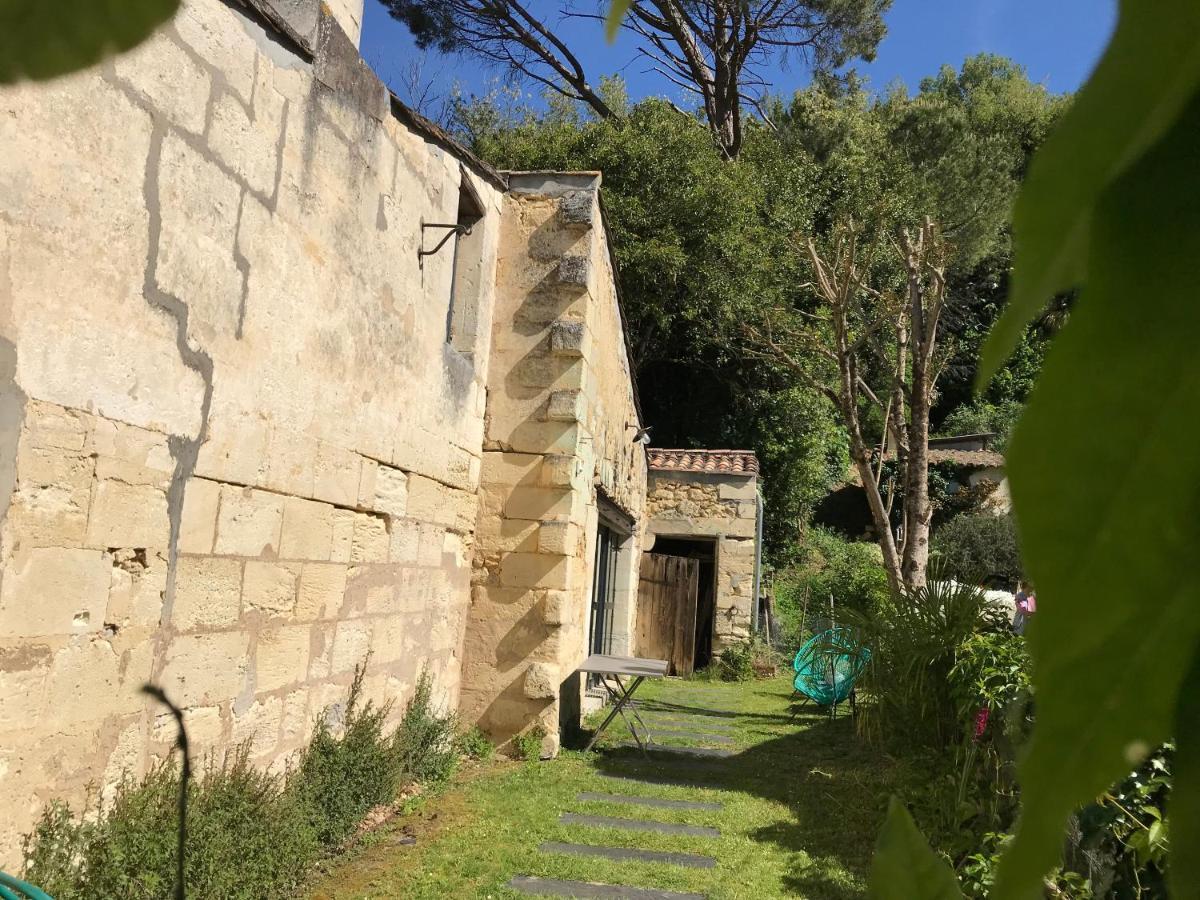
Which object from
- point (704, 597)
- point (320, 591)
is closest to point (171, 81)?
point (320, 591)

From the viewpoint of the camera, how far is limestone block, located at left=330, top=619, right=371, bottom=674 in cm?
455

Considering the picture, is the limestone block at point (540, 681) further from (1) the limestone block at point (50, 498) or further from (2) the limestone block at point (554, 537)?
(1) the limestone block at point (50, 498)

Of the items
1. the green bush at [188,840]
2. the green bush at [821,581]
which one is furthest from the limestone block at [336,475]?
the green bush at [821,581]

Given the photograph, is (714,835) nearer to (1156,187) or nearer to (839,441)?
(1156,187)

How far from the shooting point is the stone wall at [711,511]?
13.6m

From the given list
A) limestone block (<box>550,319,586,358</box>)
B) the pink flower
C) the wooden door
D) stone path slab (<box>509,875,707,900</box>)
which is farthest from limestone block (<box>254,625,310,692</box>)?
the wooden door

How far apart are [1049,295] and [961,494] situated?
73.3 ft

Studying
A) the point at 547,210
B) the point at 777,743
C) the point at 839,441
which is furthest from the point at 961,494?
the point at 547,210

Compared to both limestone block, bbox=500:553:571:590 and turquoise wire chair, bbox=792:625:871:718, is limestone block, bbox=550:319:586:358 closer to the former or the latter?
limestone block, bbox=500:553:571:590

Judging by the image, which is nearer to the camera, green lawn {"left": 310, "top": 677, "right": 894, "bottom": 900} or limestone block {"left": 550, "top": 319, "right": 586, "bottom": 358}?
green lawn {"left": 310, "top": 677, "right": 894, "bottom": 900}

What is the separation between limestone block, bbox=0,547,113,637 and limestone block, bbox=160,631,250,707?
0.44 m

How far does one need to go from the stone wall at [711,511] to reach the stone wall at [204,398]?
8.38m

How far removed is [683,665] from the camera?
13.3 metres

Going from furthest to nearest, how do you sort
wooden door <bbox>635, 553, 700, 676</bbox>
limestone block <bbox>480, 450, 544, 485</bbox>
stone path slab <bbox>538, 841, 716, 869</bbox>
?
1. wooden door <bbox>635, 553, 700, 676</bbox>
2. limestone block <bbox>480, 450, 544, 485</bbox>
3. stone path slab <bbox>538, 841, 716, 869</bbox>
